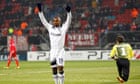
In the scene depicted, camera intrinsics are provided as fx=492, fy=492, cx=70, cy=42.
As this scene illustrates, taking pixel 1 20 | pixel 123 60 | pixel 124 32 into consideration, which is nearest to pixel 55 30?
pixel 123 60

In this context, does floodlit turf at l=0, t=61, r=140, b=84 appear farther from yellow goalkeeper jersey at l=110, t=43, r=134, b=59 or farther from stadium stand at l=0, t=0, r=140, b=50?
stadium stand at l=0, t=0, r=140, b=50

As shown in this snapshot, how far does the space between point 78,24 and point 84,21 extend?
732 millimetres

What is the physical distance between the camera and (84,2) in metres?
54.4

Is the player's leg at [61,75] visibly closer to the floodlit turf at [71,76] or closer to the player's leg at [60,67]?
the player's leg at [60,67]

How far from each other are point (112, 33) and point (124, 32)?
1.12 m

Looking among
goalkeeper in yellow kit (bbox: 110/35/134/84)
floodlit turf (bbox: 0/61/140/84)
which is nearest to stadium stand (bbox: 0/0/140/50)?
floodlit turf (bbox: 0/61/140/84)

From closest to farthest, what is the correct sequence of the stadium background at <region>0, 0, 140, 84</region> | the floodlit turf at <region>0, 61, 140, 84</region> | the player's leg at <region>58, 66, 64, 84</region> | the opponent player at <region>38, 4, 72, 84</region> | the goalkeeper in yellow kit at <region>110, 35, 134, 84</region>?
the player's leg at <region>58, 66, 64, 84</region> < the opponent player at <region>38, 4, 72, 84</region> < the goalkeeper in yellow kit at <region>110, 35, 134, 84</region> < the floodlit turf at <region>0, 61, 140, 84</region> < the stadium background at <region>0, 0, 140, 84</region>

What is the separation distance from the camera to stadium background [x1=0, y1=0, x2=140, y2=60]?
46062 millimetres

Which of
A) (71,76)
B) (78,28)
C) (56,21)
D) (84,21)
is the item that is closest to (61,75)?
(56,21)

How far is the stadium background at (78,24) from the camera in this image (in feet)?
151

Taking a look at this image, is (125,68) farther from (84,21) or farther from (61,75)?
(84,21)

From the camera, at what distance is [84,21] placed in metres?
52.2

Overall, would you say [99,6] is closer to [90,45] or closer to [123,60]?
[90,45]

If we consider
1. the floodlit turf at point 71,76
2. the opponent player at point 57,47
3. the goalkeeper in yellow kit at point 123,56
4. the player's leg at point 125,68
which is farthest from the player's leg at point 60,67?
the floodlit turf at point 71,76
